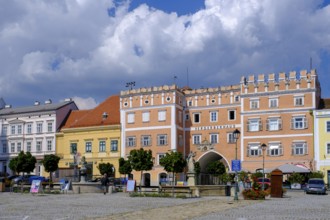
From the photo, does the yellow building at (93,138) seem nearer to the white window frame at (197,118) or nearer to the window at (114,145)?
the window at (114,145)

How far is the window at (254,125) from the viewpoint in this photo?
60.6 m

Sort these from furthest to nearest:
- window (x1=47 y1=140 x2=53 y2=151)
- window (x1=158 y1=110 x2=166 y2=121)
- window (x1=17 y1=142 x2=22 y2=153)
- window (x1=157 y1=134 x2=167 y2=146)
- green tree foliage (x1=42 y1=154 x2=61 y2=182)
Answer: window (x1=17 y1=142 x2=22 y2=153) < window (x1=47 y1=140 x2=53 y2=151) < window (x1=158 y1=110 x2=166 y2=121) < window (x1=157 y1=134 x2=167 y2=146) < green tree foliage (x1=42 y1=154 x2=61 y2=182)

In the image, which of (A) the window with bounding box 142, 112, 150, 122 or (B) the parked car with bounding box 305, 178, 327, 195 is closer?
(B) the parked car with bounding box 305, 178, 327, 195

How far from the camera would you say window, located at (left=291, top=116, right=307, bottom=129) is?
58219mm

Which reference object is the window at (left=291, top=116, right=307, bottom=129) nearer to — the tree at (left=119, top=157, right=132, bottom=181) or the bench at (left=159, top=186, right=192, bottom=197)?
the tree at (left=119, top=157, right=132, bottom=181)

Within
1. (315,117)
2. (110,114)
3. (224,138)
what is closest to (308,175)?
(315,117)

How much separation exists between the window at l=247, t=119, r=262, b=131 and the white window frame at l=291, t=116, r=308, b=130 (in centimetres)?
381

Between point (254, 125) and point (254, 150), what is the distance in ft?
9.58

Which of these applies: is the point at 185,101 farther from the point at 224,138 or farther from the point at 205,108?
the point at 224,138

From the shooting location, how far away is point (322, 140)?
2233 inches

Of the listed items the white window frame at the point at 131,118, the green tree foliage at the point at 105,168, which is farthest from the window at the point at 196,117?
the green tree foliage at the point at 105,168

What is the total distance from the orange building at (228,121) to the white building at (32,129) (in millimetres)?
11015

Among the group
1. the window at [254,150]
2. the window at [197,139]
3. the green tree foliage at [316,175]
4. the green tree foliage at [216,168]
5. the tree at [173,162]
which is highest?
the window at [197,139]

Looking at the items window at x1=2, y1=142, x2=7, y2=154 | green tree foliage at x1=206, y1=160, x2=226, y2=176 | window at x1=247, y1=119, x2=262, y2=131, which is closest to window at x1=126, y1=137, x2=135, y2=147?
green tree foliage at x1=206, y1=160, x2=226, y2=176
